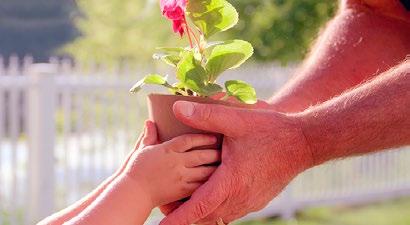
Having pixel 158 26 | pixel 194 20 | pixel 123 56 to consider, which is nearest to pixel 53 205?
pixel 194 20

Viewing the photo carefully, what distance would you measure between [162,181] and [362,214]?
752cm

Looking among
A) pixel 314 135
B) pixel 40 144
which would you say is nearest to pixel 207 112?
pixel 314 135

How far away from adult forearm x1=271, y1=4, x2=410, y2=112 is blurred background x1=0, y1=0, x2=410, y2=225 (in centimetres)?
127

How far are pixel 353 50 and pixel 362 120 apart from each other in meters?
0.75

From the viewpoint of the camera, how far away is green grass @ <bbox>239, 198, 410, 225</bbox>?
337 inches

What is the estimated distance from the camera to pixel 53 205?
23.8 feet

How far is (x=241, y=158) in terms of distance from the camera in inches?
77.7

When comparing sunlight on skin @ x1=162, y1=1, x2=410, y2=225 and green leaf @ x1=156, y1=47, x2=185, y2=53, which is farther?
green leaf @ x1=156, y1=47, x2=185, y2=53

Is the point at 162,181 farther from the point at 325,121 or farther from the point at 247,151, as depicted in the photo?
the point at 325,121

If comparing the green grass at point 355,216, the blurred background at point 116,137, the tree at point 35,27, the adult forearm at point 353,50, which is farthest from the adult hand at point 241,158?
the tree at point 35,27

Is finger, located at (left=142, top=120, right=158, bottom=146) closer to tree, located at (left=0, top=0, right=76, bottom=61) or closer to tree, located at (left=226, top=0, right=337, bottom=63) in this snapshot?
tree, located at (left=226, top=0, right=337, bottom=63)

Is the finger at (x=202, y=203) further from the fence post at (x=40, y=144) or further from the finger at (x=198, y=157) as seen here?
the fence post at (x=40, y=144)

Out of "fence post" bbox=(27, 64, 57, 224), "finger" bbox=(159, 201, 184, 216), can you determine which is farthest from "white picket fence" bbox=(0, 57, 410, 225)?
"finger" bbox=(159, 201, 184, 216)

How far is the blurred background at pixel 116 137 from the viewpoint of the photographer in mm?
7207
